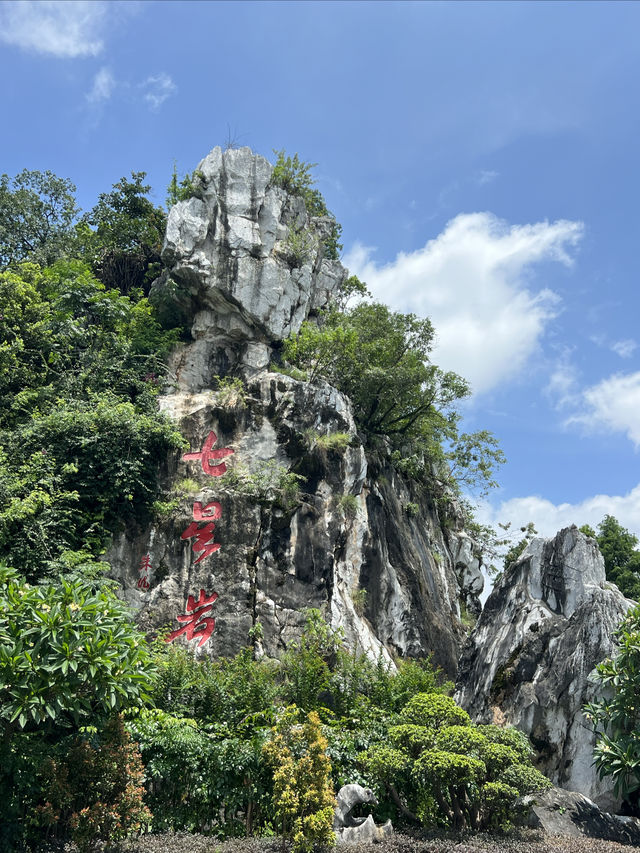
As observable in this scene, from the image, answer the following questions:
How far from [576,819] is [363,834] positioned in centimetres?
272

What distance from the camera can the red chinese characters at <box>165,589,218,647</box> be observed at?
35.5 feet

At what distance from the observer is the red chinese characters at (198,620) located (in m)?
10.8

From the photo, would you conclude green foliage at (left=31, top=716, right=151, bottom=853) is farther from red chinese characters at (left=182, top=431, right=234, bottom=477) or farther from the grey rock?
red chinese characters at (left=182, top=431, right=234, bottom=477)

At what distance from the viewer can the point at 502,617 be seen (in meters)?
10.7

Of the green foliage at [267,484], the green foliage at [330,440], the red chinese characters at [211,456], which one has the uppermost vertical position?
the green foliage at [330,440]

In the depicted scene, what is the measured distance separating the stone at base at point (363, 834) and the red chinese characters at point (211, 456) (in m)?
7.53

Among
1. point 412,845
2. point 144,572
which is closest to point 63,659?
point 412,845

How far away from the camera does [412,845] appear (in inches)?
240

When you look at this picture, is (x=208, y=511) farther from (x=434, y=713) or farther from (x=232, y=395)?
(x=434, y=713)

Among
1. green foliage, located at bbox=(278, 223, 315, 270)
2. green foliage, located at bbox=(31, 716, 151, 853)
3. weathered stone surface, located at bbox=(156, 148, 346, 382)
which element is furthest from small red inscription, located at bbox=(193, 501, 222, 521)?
green foliage, located at bbox=(278, 223, 315, 270)

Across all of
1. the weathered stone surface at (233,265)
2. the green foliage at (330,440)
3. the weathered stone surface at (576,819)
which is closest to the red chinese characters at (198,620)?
the green foliage at (330,440)

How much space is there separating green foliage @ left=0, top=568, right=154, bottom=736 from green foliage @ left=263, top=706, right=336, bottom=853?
1555 millimetres

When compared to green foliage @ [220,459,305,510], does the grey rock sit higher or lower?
lower

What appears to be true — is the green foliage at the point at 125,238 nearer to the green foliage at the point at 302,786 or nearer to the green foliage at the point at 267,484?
the green foliage at the point at 267,484
